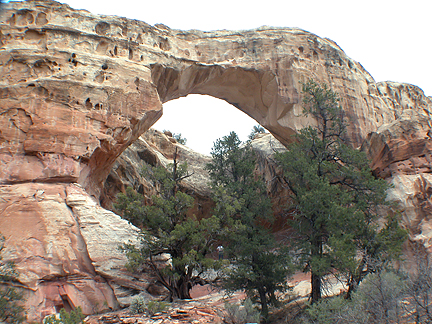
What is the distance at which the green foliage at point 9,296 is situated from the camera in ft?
33.5

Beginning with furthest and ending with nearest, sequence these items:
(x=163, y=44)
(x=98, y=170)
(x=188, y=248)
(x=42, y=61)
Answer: (x=163, y=44) < (x=98, y=170) < (x=42, y=61) < (x=188, y=248)

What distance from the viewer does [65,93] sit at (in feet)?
49.9

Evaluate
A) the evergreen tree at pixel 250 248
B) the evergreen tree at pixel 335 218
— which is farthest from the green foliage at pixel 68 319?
the evergreen tree at pixel 335 218

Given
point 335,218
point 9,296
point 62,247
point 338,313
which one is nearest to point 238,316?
point 338,313

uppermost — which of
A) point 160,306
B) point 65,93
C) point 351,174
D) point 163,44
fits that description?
point 163,44

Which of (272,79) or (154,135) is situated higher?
(272,79)

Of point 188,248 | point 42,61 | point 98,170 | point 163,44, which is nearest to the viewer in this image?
point 188,248

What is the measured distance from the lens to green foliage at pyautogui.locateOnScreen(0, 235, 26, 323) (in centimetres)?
1020

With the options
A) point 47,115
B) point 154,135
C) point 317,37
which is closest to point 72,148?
point 47,115

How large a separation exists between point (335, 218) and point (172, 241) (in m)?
5.55

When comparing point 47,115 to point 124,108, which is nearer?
point 47,115

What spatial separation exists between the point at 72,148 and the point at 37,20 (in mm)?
6404

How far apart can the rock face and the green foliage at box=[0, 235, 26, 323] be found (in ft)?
1.30

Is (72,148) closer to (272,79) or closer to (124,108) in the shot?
(124,108)
